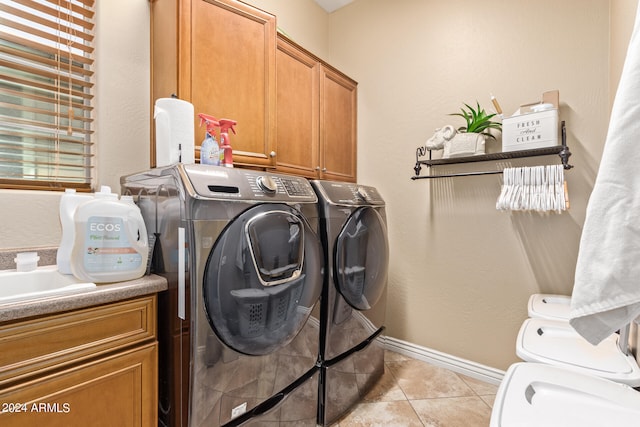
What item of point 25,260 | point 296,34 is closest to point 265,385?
point 25,260

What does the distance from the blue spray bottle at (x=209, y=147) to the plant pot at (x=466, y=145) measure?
1513 mm

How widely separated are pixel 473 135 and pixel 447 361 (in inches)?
63.3

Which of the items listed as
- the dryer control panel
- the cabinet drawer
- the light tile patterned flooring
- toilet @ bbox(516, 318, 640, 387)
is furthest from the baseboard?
the cabinet drawer

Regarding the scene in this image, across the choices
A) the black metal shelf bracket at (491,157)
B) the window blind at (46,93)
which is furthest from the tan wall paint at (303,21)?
the black metal shelf bracket at (491,157)

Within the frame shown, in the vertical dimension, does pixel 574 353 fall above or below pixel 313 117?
below

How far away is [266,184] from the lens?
1240 mm

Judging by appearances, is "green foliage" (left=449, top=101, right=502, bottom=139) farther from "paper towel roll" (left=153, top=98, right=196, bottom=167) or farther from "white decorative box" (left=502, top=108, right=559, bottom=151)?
"paper towel roll" (left=153, top=98, right=196, bottom=167)

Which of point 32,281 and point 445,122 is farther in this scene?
point 445,122

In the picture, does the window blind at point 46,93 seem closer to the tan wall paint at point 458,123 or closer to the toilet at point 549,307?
the tan wall paint at point 458,123

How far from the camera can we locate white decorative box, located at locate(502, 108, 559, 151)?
65.8 inches

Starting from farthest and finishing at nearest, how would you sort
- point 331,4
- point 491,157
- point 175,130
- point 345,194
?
point 331,4, point 491,157, point 345,194, point 175,130

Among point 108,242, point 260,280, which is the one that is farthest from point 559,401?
point 108,242

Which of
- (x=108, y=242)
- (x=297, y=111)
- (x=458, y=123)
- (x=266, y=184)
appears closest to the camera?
(x=108, y=242)

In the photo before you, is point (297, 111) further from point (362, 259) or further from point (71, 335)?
point (71, 335)
